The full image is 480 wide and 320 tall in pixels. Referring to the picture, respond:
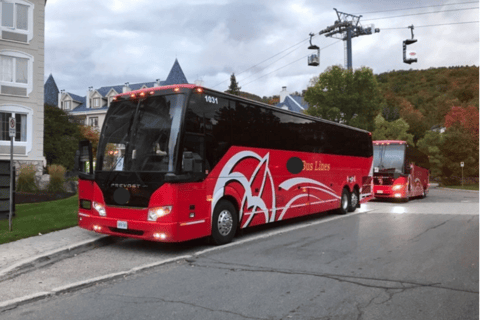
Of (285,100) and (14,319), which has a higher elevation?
(285,100)

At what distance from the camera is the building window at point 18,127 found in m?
25.5

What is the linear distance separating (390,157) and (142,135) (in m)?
16.6

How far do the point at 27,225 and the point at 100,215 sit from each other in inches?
112

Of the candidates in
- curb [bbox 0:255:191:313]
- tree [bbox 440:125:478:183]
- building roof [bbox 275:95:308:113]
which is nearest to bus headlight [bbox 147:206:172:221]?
curb [bbox 0:255:191:313]

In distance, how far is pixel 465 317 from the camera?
4836 mm

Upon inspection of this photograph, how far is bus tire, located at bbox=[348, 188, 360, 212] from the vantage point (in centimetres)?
1661

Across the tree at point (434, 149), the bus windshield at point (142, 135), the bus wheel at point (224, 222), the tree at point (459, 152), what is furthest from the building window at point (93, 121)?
the bus wheel at point (224, 222)

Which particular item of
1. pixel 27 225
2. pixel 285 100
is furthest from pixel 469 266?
pixel 285 100

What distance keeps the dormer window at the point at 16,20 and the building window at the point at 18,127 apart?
4381mm

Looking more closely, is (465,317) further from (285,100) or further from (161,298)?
(285,100)

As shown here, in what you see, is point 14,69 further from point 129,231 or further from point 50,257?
point 50,257

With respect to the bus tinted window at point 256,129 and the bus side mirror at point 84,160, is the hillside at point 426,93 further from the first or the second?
the bus side mirror at point 84,160

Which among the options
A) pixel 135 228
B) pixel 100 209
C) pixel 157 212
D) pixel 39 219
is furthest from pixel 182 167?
pixel 39 219

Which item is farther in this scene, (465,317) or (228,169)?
(228,169)
